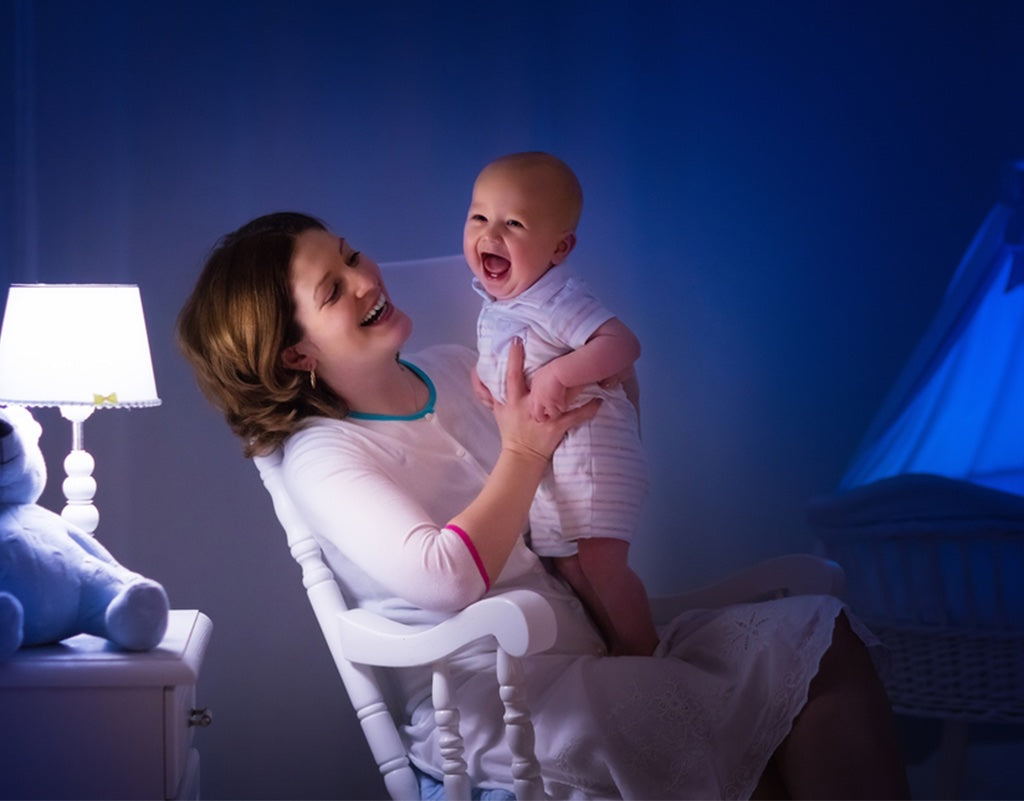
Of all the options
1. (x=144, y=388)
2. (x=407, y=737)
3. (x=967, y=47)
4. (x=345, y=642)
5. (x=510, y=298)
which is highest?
(x=967, y=47)

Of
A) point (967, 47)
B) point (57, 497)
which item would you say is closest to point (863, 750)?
point (57, 497)

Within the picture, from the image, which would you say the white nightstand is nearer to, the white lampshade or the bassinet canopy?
the white lampshade

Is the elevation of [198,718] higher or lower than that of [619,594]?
lower

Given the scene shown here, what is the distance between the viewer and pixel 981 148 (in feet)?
8.93

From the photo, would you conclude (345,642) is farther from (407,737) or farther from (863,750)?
(863,750)

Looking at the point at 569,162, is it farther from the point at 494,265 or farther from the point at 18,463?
the point at 18,463

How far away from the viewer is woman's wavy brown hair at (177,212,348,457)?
1738 millimetres

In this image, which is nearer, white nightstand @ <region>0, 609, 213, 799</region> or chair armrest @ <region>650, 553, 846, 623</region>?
white nightstand @ <region>0, 609, 213, 799</region>

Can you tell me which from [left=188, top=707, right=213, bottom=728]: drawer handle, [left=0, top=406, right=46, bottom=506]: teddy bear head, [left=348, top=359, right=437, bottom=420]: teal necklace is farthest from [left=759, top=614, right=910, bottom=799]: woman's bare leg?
[left=0, top=406, right=46, bottom=506]: teddy bear head

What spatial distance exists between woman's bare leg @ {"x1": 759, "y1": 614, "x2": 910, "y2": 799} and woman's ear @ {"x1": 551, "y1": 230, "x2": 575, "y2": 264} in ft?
2.31

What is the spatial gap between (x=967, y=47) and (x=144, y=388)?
1950mm

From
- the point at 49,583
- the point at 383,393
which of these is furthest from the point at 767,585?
the point at 49,583

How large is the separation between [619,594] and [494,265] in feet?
1.74

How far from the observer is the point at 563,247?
1861 mm
